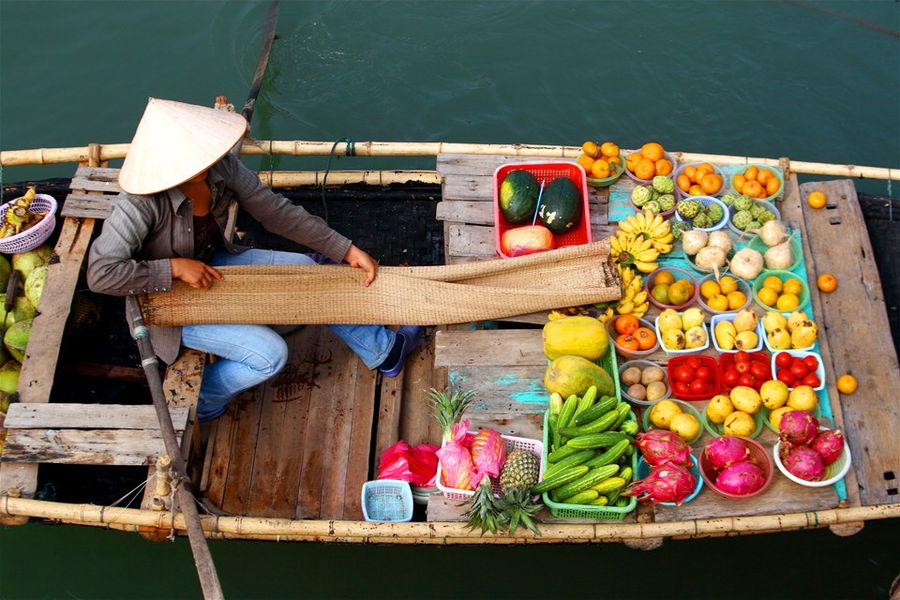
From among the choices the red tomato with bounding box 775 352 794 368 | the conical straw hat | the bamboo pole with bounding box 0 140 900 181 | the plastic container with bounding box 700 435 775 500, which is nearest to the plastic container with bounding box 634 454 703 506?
the plastic container with bounding box 700 435 775 500

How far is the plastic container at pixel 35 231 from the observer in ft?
14.0

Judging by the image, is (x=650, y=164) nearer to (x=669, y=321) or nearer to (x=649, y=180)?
(x=649, y=180)

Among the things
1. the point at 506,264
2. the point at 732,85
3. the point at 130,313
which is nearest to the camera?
the point at 130,313

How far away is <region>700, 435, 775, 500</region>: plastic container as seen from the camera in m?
3.29

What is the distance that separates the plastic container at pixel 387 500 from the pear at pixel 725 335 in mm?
1638

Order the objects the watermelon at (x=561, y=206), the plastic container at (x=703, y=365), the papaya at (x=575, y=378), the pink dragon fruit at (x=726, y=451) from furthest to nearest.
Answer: the watermelon at (x=561, y=206)
the plastic container at (x=703, y=365)
the papaya at (x=575, y=378)
the pink dragon fruit at (x=726, y=451)

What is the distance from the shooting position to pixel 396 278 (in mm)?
3879

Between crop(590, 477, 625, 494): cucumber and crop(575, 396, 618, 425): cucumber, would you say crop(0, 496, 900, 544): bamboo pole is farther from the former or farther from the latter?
crop(575, 396, 618, 425): cucumber

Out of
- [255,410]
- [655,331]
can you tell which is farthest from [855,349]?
[255,410]

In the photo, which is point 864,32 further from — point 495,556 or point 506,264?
point 495,556

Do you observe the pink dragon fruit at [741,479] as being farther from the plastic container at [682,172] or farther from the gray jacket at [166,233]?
the gray jacket at [166,233]

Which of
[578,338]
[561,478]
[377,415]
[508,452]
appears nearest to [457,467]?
[508,452]

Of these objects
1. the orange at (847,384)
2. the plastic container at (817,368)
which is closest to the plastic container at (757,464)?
the plastic container at (817,368)

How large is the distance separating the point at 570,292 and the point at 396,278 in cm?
88
